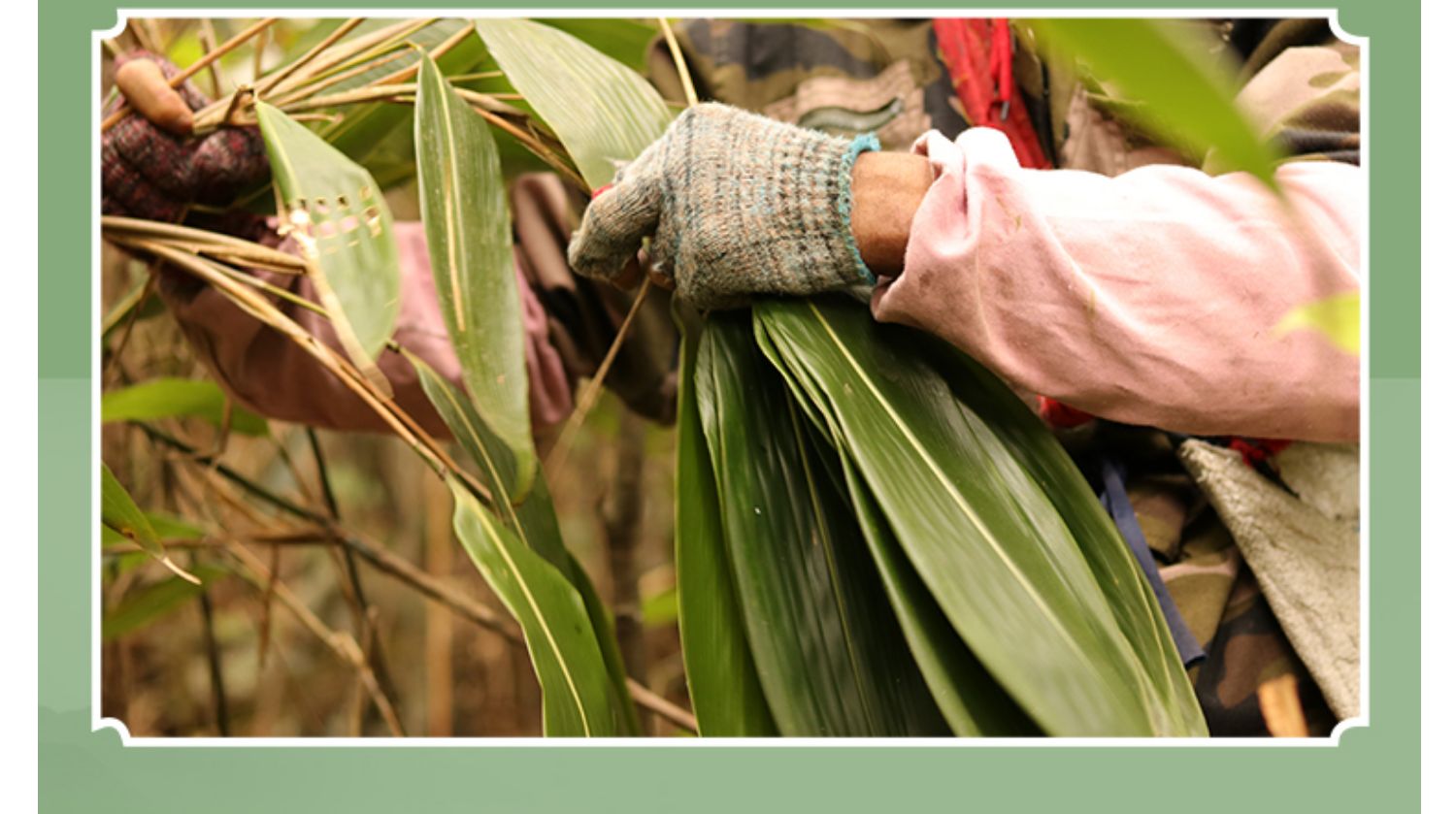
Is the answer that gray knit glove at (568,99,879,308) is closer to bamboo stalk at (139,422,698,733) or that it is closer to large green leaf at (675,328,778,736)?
large green leaf at (675,328,778,736)

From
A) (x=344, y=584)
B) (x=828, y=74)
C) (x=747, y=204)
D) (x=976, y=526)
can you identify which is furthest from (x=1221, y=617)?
(x=344, y=584)

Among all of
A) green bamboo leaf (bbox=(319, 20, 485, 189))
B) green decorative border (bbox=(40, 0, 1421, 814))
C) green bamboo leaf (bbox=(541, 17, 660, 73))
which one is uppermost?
green bamboo leaf (bbox=(541, 17, 660, 73))

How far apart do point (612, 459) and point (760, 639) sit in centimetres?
96

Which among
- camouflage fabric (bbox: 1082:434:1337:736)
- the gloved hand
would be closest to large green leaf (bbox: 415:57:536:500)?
the gloved hand

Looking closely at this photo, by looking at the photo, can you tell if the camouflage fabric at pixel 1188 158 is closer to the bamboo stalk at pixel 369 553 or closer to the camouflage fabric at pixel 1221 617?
the camouflage fabric at pixel 1221 617

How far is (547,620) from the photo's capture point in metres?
0.46

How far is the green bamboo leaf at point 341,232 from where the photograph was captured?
1.25 ft

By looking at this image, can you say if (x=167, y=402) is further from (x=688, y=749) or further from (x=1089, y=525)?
(x=1089, y=525)

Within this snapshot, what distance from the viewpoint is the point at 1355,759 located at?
0.47m

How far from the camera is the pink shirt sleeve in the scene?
0.44m

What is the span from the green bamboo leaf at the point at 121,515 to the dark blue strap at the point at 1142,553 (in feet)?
1.49

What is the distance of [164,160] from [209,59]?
10 centimetres
